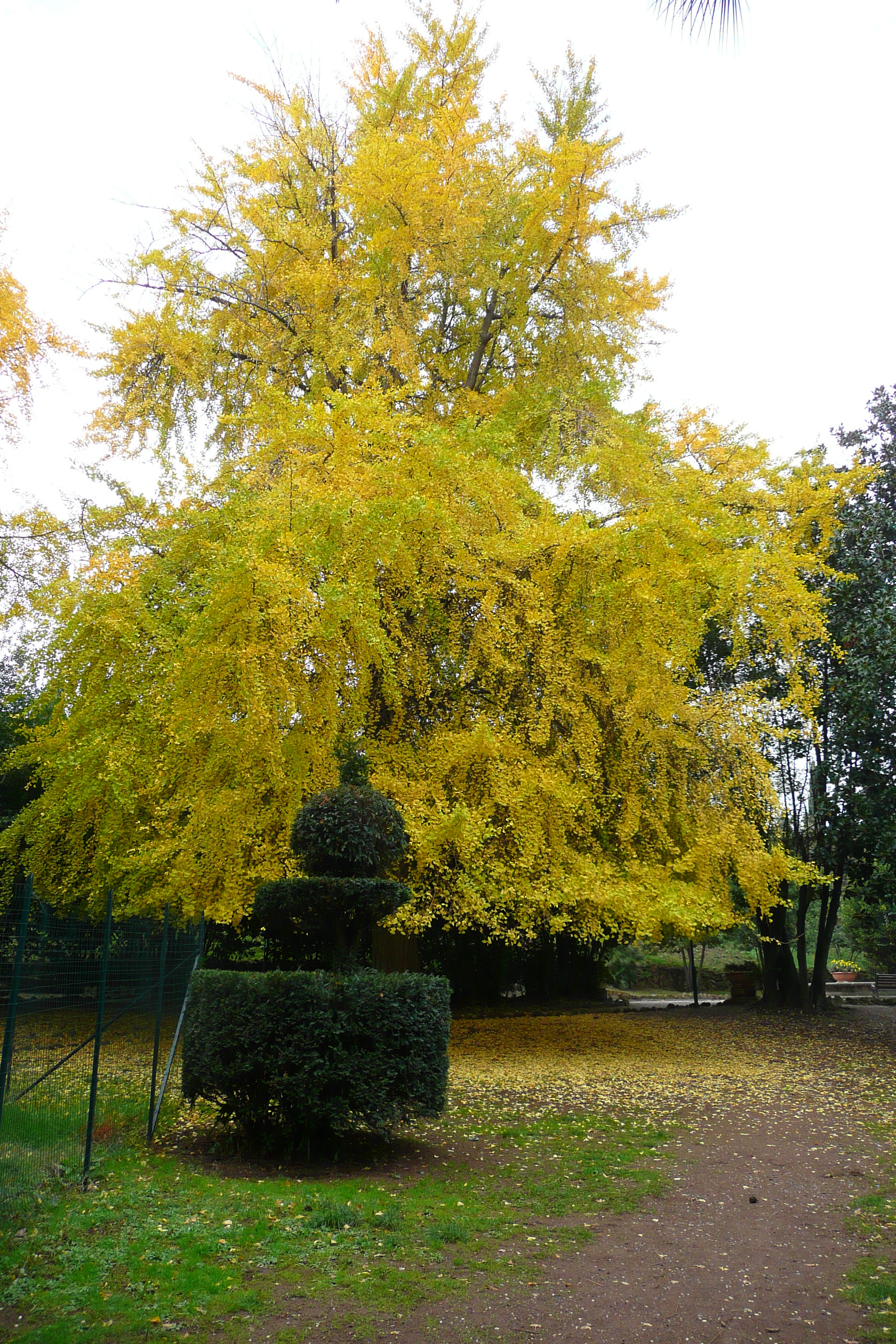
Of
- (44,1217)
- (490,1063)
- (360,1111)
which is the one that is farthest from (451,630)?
(44,1217)

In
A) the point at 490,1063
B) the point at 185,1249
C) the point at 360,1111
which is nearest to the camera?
the point at 185,1249

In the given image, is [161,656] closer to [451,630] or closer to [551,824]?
[451,630]

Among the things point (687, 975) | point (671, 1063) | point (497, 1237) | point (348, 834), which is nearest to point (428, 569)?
point (348, 834)

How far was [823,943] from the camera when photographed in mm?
13477

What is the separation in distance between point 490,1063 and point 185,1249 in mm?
6018

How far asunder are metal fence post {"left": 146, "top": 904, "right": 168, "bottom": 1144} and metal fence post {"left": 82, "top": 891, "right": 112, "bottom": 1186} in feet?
3.36

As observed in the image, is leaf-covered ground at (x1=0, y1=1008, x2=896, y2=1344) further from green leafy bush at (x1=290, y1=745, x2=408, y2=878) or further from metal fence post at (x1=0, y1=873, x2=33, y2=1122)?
green leafy bush at (x1=290, y1=745, x2=408, y2=878)

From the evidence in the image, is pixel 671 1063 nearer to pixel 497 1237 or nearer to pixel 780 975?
pixel 780 975

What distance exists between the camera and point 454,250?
1111 centimetres

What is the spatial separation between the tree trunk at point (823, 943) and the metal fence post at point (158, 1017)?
10613 mm

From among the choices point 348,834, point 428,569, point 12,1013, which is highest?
point 428,569

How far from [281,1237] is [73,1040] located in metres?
1.37

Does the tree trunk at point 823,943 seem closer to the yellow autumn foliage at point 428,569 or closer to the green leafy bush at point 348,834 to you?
the yellow autumn foliage at point 428,569

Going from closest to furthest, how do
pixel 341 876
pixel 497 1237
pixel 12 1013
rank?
pixel 12 1013, pixel 497 1237, pixel 341 876
